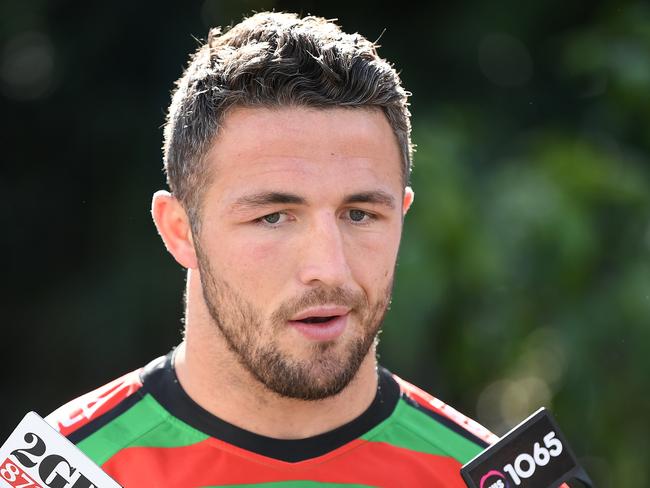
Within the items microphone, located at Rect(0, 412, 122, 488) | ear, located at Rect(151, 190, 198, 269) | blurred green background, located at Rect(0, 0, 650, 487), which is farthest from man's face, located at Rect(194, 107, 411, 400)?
blurred green background, located at Rect(0, 0, 650, 487)

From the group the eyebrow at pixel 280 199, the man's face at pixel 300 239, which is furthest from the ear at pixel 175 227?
the eyebrow at pixel 280 199

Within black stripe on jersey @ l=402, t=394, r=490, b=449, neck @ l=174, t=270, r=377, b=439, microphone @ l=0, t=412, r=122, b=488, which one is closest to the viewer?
microphone @ l=0, t=412, r=122, b=488

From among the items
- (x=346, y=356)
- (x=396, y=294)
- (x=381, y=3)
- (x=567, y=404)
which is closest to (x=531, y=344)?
(x=567, y=404)

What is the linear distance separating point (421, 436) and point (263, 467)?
16.3 inches

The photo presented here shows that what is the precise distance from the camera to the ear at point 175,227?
109 inches

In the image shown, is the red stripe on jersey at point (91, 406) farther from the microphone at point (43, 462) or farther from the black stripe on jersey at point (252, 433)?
the microphone at point (43, 462)

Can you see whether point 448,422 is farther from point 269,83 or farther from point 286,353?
point 269,83

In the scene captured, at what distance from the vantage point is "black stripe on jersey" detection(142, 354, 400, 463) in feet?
8.83

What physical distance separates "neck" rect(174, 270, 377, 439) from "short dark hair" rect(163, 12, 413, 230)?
30 cm

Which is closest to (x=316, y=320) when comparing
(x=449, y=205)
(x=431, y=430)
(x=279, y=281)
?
(x=279, y=281)

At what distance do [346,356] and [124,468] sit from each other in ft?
1.87

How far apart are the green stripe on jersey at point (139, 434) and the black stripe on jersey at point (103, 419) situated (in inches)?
0.4

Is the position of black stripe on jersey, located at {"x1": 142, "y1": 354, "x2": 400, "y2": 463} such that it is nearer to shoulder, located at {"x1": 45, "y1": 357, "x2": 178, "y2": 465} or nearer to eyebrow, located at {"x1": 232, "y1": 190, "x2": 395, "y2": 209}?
shoulder, located at {"x1": 45, "y1": 357, "x2": 178, "y2": 465}

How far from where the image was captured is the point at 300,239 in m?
2.53
